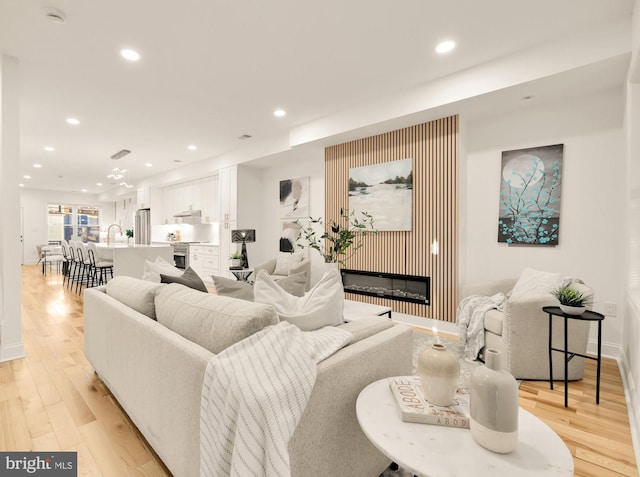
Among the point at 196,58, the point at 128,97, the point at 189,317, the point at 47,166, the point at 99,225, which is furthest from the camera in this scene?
the point at 99,225

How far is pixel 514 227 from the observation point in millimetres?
3590

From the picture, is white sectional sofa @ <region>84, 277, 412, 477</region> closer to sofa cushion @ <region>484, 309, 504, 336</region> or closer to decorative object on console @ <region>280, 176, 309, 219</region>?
sofa cushion @ <region>484, 309, 504, 336</region>

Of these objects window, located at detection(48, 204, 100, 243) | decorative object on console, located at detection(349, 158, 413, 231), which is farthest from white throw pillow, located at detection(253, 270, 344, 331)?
window, located at detection(48, 204, 100, 243)

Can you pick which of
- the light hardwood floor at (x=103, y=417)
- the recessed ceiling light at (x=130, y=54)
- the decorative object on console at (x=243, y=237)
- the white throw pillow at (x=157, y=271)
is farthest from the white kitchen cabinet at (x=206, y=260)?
the white throw pillow at (x=157, y=271)

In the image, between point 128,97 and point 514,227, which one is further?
point 128,97

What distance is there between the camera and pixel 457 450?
3.00ft

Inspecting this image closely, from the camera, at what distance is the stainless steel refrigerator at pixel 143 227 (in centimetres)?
933

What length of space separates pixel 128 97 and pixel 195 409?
159 inches

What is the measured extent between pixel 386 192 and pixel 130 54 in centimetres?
313

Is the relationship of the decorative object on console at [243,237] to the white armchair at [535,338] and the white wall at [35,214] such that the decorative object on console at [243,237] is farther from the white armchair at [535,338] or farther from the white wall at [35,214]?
the white wall at [35,214]

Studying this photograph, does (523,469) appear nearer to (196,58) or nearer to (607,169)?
(607,169)

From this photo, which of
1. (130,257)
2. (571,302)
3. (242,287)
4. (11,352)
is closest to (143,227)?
(130,257)

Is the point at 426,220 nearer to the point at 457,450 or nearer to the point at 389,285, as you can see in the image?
the point at 389,285

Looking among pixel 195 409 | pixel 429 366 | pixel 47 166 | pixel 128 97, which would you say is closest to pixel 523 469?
pixel 429 366
